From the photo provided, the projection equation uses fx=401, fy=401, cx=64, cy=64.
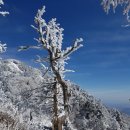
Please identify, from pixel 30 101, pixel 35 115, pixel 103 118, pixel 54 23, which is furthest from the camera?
pixel 103 118

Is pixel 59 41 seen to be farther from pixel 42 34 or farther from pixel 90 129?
pixel 90 129

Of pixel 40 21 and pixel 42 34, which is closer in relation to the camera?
pixel 42 34

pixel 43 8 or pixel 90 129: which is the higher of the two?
pixel 90 129

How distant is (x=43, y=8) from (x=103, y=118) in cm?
18508

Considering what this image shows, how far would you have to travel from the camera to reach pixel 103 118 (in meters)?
198

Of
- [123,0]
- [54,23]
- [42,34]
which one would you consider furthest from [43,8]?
[123,0]

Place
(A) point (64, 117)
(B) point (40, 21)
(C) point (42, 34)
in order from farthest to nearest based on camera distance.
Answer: (B) point (40, 21), (C) point (42, 34), (A) point (64, 117)

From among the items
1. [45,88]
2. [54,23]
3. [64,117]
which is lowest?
[64,117]

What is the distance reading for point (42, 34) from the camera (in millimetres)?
14164

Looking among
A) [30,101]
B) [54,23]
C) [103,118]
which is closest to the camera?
→ [54,23]

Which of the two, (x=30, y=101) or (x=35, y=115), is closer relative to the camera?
(x=30, y=101)

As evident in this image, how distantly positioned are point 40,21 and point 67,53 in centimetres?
168

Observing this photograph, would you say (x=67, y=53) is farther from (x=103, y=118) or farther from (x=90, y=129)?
(x=103, y=118)

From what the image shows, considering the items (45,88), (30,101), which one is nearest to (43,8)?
(45,88)
